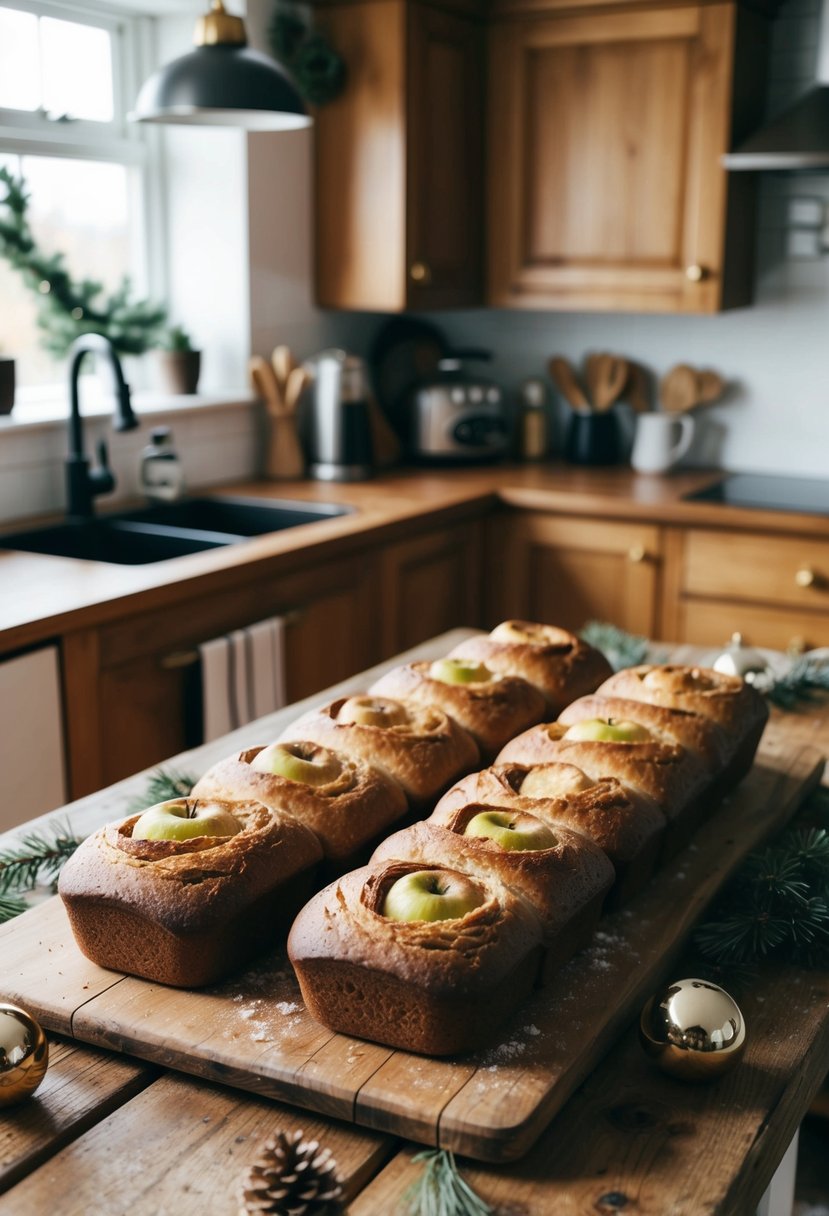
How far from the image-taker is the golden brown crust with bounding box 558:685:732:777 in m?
1.33

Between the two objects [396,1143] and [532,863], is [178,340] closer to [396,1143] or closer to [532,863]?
[532,863]

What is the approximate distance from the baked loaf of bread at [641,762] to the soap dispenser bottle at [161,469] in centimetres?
186

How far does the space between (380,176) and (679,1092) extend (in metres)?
2.88

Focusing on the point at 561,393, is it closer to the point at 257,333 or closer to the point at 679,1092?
the point at 257,333

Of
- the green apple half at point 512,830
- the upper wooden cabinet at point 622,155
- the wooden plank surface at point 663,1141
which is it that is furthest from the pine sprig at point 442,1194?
the upper wooden cabinet at point 622,155

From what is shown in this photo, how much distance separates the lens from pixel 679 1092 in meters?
0.93

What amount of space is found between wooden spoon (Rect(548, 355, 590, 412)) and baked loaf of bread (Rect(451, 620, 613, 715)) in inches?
89.6

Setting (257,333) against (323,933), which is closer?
(323,933)

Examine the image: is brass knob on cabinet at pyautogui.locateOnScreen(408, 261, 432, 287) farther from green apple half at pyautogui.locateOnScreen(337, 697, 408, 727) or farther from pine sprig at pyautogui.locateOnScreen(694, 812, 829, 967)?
pine sprig at pyautogui.locateOnScreen(694, 812, 829, 967)

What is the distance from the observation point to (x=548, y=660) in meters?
1.54

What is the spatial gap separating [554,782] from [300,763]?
23 centimetres

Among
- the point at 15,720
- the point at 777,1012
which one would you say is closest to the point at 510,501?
the point at 15,720

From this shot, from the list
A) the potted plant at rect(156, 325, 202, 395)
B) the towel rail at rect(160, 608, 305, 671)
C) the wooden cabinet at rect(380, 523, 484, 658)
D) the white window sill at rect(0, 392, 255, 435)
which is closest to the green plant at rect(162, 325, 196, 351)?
the potted plant at rect(156, 325, 202, 395)

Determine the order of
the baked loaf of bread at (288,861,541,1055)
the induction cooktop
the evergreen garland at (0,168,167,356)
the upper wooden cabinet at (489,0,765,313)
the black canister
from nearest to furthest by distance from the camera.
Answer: the baked loaf of bread at (288,861,541,1055) → the evergreen garland at (0,168,167,356) → the induction cooktop → the upper wooden cabinet at (489,0,765,313) → the black canister
